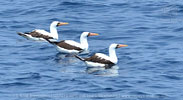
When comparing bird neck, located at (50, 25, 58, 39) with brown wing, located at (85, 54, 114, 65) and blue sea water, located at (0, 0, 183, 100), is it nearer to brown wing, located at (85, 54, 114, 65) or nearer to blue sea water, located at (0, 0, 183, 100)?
blue sea water, located at (0, 0, 183, 100)

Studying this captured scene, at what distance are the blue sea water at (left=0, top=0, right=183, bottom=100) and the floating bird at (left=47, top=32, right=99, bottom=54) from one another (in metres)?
0.32

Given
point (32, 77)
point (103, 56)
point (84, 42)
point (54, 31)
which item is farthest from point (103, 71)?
point (54, 31)

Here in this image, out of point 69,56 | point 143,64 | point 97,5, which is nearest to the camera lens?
point 143,64

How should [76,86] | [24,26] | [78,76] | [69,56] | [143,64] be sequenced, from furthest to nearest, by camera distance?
[24,26] < [69,56] < [143,64] < [78,76] < [76,86]

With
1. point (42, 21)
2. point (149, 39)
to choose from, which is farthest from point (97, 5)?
point (149, 39)

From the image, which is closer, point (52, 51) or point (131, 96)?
point (131, 96)

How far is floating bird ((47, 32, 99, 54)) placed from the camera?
25078 mm

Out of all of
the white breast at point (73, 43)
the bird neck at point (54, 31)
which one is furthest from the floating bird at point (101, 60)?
the bird neck at point (54, 31)

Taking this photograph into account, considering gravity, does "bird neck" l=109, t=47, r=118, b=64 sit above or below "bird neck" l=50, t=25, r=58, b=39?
above

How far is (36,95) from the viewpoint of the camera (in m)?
18.4

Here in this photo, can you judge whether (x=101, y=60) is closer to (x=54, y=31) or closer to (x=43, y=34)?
(x=43, y=34)

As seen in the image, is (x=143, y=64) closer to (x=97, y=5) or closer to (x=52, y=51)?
(x=52, y=51)

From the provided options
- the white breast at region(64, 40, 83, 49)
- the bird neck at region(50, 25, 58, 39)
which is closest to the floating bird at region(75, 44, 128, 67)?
the white breast at region(64, 40, 83, 49)

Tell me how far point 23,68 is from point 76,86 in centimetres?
307
